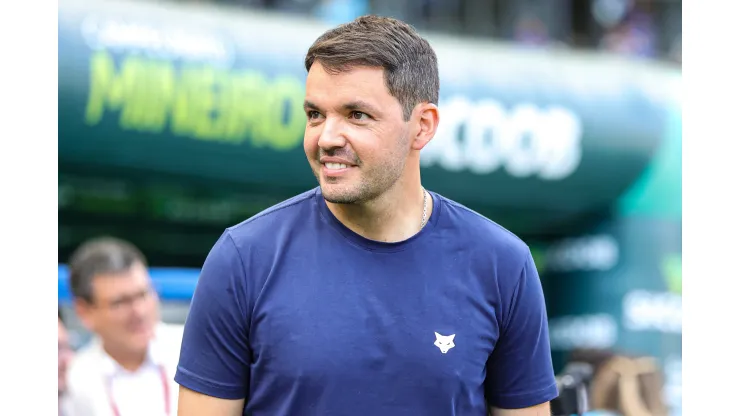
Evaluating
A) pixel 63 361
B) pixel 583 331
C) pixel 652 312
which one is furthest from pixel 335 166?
pixel 583 331

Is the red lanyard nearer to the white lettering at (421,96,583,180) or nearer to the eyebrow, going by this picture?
the eyebrow

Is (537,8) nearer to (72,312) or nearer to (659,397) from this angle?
(659,397)

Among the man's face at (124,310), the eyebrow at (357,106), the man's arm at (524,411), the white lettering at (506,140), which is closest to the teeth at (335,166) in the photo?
the eyebrow at (357,106)

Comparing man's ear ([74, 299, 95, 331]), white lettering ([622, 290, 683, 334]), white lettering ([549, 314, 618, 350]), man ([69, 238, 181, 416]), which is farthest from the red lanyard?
white lettering ([622, 290, 683, 334])

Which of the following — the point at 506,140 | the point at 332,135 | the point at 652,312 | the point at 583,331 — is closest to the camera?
the point at 332,135

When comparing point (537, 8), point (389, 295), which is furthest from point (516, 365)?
point (537, 8)

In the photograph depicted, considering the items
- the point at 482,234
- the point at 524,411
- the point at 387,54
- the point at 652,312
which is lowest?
the point at 652,312

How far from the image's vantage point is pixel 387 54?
6.35 feet

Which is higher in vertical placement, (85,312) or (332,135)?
(332,135)

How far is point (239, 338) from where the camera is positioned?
1917 mm

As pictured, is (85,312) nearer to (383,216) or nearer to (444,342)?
(383,216)

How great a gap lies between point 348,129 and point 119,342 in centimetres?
224

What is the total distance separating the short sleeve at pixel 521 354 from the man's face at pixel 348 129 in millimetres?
395

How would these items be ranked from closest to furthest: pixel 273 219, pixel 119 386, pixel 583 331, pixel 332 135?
pixel 332 135 < pixel 273 219 < pixel 119 386 < pixel 583 331
